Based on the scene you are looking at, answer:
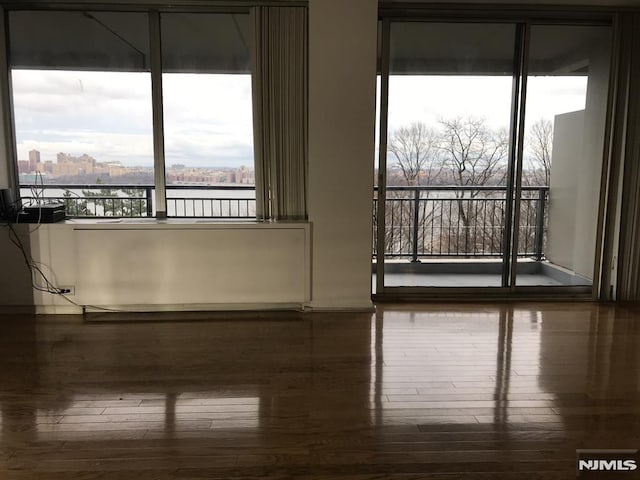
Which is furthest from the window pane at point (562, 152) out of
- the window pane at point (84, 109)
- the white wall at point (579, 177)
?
the window pane at point (84, 109)

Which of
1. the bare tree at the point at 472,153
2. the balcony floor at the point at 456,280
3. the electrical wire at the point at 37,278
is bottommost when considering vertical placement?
the balcony floor at the point at 456,280

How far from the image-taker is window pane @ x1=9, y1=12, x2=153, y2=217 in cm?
418

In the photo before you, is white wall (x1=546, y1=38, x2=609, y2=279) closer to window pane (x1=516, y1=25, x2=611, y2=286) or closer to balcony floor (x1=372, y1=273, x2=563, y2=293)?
window pane (x1=516, y1=25, x2=611, y2=286)

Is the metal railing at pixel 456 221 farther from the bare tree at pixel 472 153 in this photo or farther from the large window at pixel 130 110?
the large window at pixel 130 110

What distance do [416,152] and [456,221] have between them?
879mm

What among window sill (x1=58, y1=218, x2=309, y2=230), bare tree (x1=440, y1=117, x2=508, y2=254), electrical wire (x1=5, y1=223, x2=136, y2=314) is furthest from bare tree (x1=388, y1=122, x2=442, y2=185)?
electrical wire (x1=5, y1=223, x2=136, y2=314)

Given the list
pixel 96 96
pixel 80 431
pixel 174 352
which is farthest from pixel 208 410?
pixel 96 96

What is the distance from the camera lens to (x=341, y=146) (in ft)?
13.3

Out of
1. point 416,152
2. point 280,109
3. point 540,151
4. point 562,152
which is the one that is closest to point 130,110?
point 280,109

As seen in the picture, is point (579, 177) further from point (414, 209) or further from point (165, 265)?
point (165, 265)

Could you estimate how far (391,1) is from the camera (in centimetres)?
413

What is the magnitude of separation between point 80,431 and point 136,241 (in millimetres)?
2010

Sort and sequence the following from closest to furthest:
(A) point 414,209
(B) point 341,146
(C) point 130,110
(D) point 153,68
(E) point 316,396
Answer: (E) point 316,396 < (B) point 341,146 < (D) point 153,68 < (C) point 130,110 < (A) point 414,209

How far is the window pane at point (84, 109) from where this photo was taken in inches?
165
